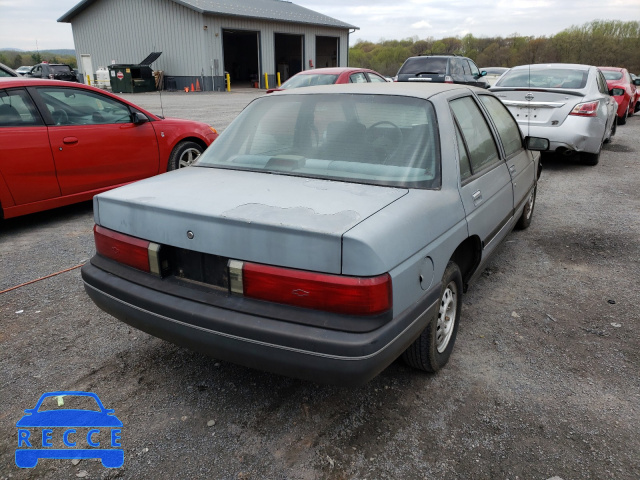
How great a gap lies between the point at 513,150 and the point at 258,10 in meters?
31.0

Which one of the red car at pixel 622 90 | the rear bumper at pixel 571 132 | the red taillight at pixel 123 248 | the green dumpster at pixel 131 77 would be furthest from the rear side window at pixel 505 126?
the green dumpster at pixel 131 77

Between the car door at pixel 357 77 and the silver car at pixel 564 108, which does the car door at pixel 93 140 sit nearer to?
the silver car at pixel 564 108

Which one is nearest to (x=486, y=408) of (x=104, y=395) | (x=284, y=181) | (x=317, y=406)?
(x=317, y=406)

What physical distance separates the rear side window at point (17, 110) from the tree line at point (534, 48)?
23.0m

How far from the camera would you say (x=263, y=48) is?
101ft

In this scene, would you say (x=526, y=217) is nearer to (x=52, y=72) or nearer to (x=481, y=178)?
(x=481, y=178)

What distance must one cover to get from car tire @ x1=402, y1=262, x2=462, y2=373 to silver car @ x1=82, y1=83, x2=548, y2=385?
0.04 feet

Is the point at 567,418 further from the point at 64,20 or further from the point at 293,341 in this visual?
the point at 64,20

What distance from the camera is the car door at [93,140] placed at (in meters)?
5.18

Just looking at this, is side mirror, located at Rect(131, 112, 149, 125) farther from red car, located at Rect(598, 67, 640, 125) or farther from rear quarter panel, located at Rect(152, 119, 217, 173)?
red car, located at Rect(598, 67, 640, 125)

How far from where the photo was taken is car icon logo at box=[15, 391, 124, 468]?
224 cm

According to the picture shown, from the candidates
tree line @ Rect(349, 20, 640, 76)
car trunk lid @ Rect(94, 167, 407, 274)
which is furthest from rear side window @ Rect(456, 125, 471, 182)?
tree line @ Rect(349, 20, 640, 76)

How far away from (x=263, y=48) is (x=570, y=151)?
1042 inches

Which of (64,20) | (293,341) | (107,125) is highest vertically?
(64,20)
